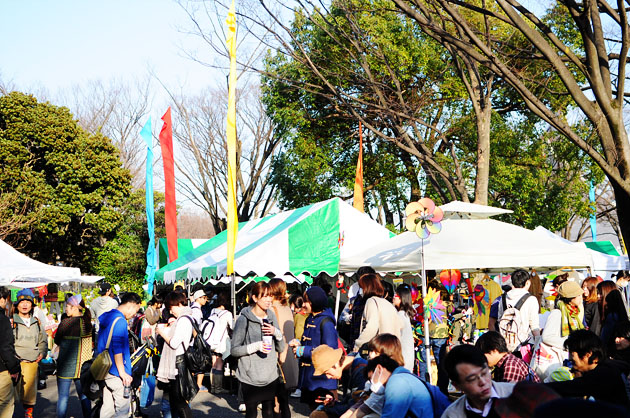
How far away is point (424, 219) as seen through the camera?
9172 millimetres

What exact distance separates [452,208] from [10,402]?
823cm

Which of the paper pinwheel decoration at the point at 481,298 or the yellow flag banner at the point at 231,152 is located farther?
the paper pinwheel decoration at the point at 481,298

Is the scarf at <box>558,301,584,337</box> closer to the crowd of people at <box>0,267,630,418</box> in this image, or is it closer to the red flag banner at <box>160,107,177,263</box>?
the crowd of people at <box>0,267,630,418</box>

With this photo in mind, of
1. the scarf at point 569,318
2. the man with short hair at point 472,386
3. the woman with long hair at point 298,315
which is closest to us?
the man with short hair at point 472,386

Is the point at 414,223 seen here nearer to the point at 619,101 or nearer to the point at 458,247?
the point at 458,247

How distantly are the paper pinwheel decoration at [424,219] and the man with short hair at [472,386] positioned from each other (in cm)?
594

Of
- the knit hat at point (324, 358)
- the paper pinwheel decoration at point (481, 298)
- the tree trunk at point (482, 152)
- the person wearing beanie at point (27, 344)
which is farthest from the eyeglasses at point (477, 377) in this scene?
the tree trunk at point (482, 152)

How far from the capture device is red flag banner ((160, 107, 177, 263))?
17.8 m

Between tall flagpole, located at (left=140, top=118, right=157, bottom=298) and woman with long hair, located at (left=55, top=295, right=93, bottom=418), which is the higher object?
tall flagpole, located at (left=140, top=118, right=157, bottom=298)

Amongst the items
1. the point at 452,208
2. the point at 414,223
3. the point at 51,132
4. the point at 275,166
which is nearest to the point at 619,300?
the point at 414,223

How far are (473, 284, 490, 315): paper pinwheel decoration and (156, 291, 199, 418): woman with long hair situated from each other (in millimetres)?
5894

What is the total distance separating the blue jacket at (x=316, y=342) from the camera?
591 centimetres

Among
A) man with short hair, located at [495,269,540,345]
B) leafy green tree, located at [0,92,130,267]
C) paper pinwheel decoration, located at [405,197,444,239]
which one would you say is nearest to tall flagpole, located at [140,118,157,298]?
leafy green tree, located at [0,92,130,267]

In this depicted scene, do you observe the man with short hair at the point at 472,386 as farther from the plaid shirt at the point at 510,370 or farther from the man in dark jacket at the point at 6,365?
the man in dark jacket at the point at 6,365
